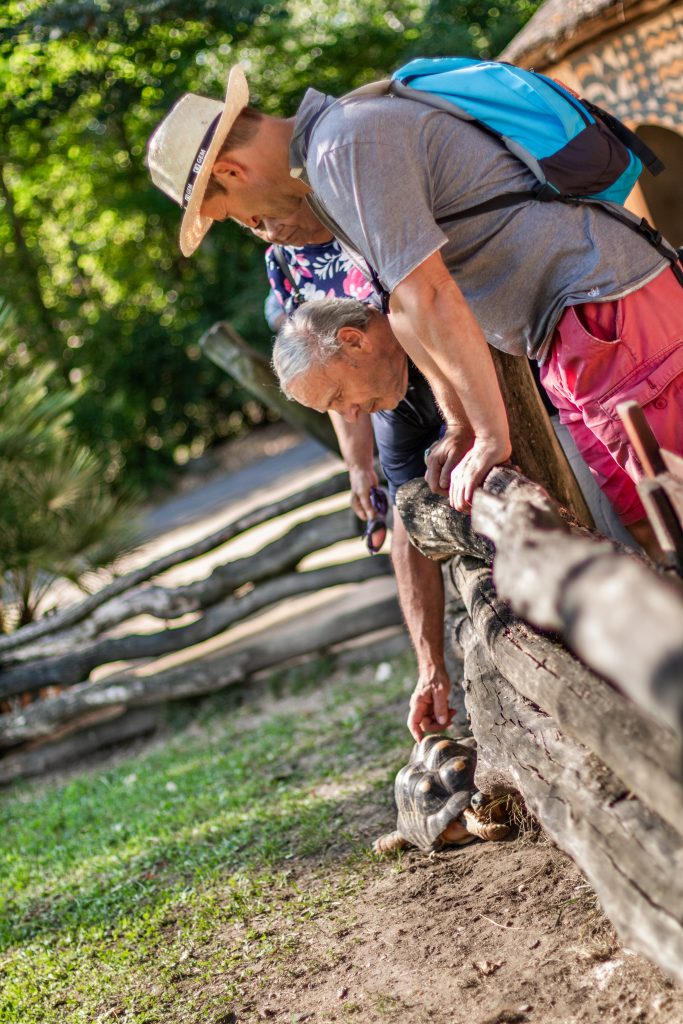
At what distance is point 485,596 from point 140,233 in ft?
62.8

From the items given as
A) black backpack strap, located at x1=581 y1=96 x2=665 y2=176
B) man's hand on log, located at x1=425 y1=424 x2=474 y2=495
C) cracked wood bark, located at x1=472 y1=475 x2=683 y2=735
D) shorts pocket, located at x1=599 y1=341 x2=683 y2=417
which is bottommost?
man's hand on log, located at x1=425 y1=424 x2=474 y2=495

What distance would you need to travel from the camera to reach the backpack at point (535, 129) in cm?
252

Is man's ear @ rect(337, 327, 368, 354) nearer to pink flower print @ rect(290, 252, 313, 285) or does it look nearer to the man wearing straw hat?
the man wearing straw hat

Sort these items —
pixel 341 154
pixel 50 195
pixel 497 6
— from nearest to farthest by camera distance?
1. pixel 341 154
2. pixel 497 6
3. pixel 50 195

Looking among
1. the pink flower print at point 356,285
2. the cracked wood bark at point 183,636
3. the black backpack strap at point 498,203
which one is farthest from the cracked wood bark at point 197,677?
the black backpack strap at point 498,203

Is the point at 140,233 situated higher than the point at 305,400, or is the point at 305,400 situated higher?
the point at 305,400

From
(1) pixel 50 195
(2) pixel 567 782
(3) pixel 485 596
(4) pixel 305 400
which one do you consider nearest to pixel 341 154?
(4) pixel 305 400

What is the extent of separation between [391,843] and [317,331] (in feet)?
5.28

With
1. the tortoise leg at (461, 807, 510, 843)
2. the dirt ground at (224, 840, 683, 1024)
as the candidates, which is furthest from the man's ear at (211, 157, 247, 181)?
the dirt ground at (224, 840, 683, 1024)

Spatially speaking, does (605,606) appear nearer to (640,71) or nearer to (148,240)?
(640,71)

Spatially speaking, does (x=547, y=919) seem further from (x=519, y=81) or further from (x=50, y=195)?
(x=50, y=195)

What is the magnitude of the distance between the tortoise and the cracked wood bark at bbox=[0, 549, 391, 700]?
296 cm

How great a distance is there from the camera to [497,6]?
17.2m

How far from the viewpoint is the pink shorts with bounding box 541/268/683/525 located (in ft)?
8.34
